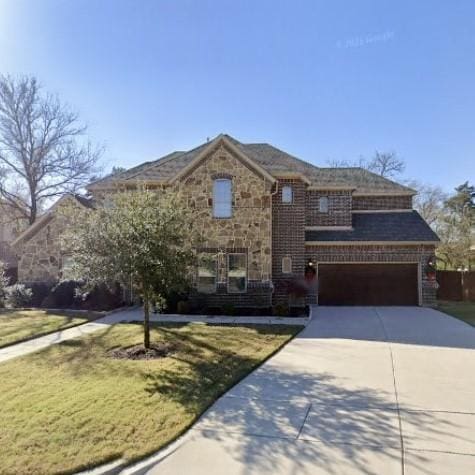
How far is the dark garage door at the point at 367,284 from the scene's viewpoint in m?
19.0

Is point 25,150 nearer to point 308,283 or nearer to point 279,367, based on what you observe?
point 308,283

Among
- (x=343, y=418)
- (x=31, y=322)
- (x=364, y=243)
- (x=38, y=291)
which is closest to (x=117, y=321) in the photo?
(x=31, y=322)

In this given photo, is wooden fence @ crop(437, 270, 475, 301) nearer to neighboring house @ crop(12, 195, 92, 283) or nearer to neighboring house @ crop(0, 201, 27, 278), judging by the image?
neighboring house @ crop(12, 195, 92, 283)

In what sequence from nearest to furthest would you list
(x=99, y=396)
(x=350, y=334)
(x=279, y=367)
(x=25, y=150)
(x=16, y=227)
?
(x=99, y=396)
(x=279, y=367)
(x=350, y=334)
(x=25, y=150)
(x=16, y=227)

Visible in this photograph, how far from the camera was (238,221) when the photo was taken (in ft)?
59.0

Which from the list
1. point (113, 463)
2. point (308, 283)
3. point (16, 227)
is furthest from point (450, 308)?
point (16, 227)

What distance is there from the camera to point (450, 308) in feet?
61.4

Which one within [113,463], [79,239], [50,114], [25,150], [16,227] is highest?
[50,114]

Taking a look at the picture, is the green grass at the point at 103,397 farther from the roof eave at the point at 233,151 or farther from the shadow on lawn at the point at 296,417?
the roof eave at the point at 233,151

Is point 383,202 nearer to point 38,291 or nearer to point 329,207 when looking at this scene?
point 329,207

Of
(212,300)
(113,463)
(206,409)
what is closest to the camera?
(113,463)

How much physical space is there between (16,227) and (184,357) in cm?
3071

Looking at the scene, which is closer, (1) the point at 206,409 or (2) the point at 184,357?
(1) the point at 206,409

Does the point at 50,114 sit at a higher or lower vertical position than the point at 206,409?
higher
